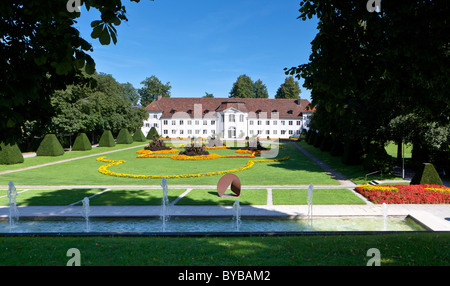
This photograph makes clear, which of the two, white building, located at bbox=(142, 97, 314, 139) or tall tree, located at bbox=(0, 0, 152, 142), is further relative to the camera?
white building, located at bbox=(142, 97, 314, 139)

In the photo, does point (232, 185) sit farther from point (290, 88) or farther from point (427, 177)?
point (290, 88)

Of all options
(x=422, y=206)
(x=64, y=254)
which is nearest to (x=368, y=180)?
(x=422, y=206)

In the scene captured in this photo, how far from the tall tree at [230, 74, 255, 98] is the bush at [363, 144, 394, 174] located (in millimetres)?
70418

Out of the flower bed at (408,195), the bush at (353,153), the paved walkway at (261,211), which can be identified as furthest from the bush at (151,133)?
the flower bed at (408,195)

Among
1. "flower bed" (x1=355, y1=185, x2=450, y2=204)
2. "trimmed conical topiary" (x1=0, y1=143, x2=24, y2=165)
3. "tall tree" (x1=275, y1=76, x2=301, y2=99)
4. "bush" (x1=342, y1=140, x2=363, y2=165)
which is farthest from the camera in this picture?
"tall tree" (x1=275, y1=76, x2=301, y2=99)

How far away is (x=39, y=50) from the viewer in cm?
534

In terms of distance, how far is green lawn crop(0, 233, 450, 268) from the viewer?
17.6ft

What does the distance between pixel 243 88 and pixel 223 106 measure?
21.8m

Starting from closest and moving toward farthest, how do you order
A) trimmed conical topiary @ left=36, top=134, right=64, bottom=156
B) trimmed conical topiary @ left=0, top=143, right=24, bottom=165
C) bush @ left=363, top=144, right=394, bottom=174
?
1. bush @ left=363, top=144, right=394, bottom=174
2. trimmed conical topiary @ left=0, top=143, right=24, bottom=165
3. trimmed conical topiary @ left=36, top=134, right=64, bottom=156

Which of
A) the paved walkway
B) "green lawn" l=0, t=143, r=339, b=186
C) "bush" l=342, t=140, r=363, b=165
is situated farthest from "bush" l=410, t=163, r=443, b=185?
"bush" l=342, t=140, r=363, b=165

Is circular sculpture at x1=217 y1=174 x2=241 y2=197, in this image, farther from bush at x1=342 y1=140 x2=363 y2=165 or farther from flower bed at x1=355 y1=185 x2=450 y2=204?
bush at x1=342 y1=140 x2=363 y2=165

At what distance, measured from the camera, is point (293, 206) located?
40.7 feet

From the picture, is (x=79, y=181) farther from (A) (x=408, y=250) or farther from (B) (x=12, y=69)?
(A) (x=408, y=250)
